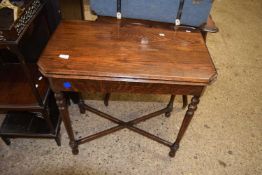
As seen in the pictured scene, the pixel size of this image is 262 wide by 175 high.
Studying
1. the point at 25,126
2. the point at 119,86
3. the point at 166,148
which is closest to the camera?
the point at 119,86

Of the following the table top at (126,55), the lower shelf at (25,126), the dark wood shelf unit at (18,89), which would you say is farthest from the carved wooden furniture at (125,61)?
the lower shelf at (25,126)

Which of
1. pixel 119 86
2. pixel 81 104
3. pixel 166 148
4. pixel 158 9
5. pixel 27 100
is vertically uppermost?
pixel 158 9

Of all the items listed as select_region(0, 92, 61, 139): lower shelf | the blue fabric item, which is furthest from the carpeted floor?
the blue fabric item

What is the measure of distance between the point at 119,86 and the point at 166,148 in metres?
0.74

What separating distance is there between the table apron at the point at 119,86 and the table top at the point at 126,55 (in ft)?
0.10

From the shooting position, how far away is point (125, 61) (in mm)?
961

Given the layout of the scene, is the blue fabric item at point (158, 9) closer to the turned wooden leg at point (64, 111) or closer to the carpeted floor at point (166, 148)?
the turned wooden leg at point (64, 111)

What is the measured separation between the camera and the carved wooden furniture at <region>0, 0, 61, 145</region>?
107 cm

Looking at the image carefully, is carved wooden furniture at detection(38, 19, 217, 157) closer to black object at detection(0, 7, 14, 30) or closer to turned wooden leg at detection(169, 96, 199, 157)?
turned wooden leg at detection(169, 96, 199, 157)

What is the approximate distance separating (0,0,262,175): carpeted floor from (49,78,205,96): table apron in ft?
2.04

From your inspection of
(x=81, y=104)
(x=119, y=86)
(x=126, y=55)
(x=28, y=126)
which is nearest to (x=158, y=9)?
Result: (x=126, y=55)

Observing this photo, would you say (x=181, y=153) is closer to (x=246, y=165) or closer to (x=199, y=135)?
(x=199, y=135)

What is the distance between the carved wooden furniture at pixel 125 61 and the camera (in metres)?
0.91

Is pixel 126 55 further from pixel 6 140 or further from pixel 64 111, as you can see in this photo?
pixel 6 140
